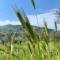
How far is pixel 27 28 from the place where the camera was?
2025 mm

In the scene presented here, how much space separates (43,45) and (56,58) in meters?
0.85

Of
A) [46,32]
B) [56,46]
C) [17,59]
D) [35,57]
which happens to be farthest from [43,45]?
[56,46]

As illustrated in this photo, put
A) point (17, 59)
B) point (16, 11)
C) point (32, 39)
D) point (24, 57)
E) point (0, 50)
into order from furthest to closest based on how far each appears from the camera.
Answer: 1. point (24, 57)
2. point (17, 59)
3. point (0, 50)
4. point (16, 11)
5. point (32, 39)

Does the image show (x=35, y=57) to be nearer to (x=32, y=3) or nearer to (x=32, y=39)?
(x=32, y=39)

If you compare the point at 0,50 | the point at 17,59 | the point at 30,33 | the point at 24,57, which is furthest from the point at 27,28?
the point at 24,57

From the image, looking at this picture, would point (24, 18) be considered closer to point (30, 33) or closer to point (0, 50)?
point (30, 33)

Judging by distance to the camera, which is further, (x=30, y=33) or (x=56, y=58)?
(x=56, y=58)

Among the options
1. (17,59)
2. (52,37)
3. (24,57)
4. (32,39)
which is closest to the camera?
(32,39)

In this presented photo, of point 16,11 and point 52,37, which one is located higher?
point 16,11

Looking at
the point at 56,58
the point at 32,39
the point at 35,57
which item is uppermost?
the point at 32,39

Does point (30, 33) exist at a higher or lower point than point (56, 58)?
higher

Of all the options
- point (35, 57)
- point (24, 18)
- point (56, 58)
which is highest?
point (24, 18)

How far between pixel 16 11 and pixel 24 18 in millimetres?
163

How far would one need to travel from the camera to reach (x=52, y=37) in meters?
3.19
